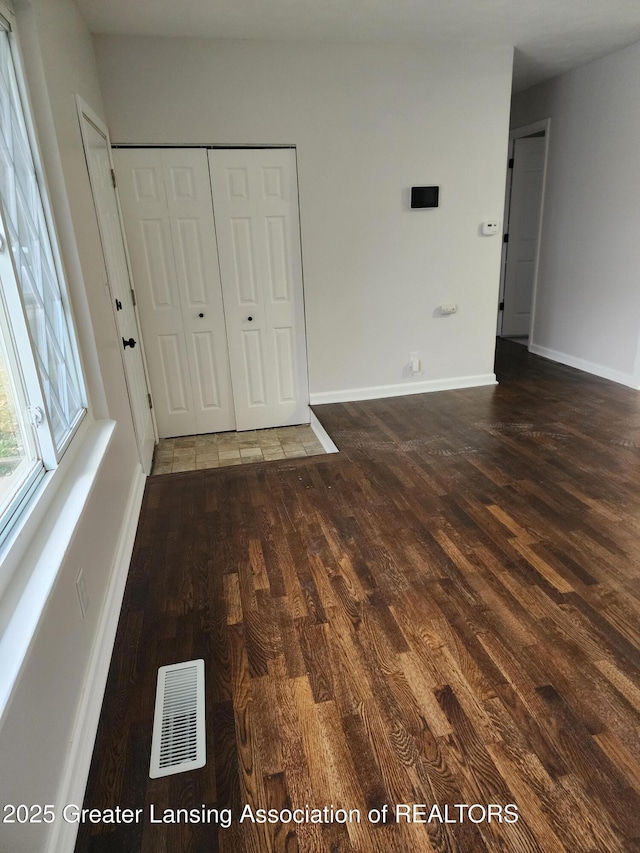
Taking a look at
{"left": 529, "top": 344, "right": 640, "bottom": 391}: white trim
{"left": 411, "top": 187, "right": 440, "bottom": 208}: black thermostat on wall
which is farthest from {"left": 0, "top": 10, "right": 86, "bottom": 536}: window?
{"left": 529, "top": 344, "right": 640, "bottom": 391}: white trim

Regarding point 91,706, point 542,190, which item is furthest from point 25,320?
point 542,190

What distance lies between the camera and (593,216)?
4.65 m

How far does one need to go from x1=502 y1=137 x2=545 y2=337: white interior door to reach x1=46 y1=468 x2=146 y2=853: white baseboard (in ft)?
16.7

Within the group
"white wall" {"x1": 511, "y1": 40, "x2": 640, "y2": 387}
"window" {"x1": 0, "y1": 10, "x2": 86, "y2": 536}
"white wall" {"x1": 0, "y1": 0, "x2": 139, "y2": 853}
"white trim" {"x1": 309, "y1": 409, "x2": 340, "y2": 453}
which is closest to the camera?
"white wall" {"x1": 0, "y1": 0, "x2": 139, "y2": 853}

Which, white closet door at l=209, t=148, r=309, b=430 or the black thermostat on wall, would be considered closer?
white closet door at l=209, t=148, r=309, b=430

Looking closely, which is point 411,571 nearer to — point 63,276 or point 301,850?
point 301,850

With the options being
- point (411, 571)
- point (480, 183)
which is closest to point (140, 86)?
point (480, 183)

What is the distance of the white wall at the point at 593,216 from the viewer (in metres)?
4.25

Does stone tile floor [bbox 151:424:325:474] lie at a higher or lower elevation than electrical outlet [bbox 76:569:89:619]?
lower

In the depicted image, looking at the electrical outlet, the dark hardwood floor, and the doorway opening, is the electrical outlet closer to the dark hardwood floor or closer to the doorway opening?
the dark hardwood floor

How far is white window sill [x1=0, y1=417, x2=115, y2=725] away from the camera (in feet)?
3.82

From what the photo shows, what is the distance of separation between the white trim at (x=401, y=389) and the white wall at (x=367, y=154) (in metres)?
0.04

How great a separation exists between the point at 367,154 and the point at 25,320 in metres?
3.10

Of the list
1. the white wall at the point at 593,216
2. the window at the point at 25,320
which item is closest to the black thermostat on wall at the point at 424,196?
the white wall at the point at 593,216
